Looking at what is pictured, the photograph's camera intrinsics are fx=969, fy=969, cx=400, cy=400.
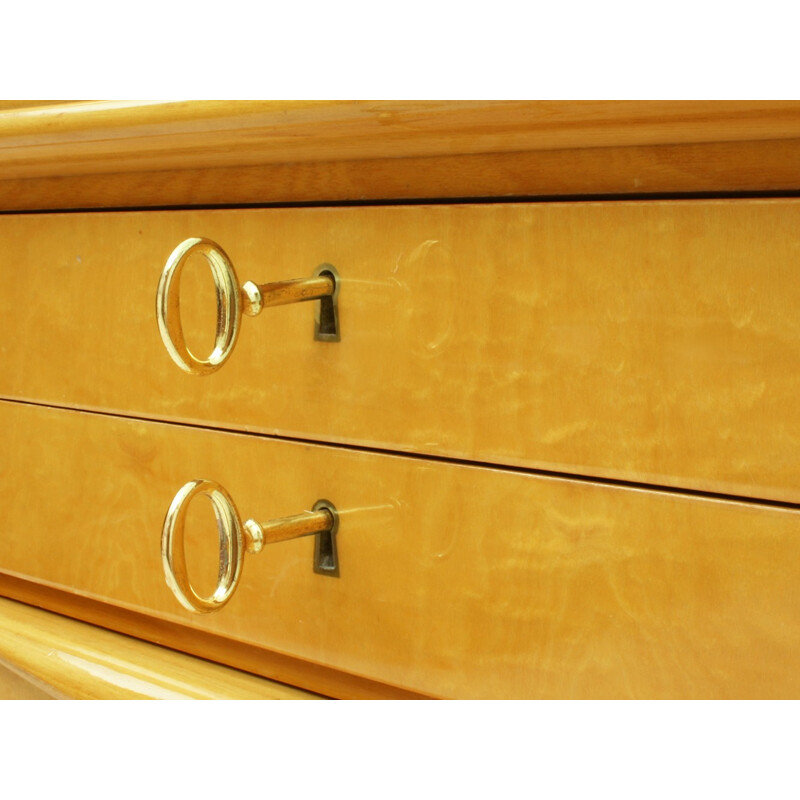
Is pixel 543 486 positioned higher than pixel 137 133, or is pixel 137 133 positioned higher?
pixel 137 133

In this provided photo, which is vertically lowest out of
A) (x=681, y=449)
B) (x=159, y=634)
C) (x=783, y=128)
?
(x=159, y=634)

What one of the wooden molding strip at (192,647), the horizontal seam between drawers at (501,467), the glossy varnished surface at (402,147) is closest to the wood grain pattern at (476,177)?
the glossy varnished surface at (402,147)

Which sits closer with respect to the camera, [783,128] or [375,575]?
[783,128]

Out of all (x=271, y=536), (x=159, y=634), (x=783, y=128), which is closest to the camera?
(x=783, y=128)

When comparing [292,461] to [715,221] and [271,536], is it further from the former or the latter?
[715,221]

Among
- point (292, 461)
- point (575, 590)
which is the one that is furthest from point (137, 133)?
point (575, 590)

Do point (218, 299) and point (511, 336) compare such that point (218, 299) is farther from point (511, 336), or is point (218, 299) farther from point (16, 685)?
point (16, 685)

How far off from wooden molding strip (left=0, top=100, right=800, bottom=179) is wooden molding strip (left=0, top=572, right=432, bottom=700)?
0.24 meters

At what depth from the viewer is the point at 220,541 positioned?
16.0 inches

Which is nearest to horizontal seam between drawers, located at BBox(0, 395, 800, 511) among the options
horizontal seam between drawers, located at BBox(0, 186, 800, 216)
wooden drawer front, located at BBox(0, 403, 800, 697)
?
wooden drawer front, located at BBox(0, 403, 800, 697)

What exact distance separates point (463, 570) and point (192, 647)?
0.19 metres

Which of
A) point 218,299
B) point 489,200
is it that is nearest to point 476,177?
point 489,200

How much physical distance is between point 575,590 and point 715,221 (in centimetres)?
15

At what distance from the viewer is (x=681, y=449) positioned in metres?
0.36
